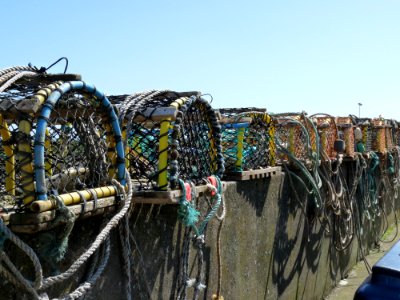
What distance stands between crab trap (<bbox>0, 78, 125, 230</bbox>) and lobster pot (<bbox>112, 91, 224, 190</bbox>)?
0.79ft

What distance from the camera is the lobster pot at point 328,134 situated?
580 cm

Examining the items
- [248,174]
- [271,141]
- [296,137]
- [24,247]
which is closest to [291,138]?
[296,137]

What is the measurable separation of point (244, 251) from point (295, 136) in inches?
59.6

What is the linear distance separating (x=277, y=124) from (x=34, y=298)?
3.51m

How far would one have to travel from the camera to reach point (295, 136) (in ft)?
16.9

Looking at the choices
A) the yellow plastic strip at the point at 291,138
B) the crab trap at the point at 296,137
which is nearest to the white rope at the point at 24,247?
the crab trap at the point at 296,137

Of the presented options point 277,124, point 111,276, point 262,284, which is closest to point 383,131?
point 277,124

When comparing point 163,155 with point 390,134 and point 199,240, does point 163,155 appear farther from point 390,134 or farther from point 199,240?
point 390,134

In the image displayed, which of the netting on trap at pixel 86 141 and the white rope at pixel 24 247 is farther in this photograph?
the netting on trap at pixel 86 141

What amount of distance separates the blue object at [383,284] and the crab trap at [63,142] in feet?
3.86

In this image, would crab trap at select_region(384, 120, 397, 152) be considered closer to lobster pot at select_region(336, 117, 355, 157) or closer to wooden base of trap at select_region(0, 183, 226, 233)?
lobster pot at select_region(336, 117, 355, 157)

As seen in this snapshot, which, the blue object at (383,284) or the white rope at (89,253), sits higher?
the white rope at (89,253)

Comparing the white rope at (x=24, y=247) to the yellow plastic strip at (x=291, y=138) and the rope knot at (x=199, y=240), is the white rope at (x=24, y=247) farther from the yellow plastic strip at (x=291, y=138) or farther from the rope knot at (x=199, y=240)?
the yellow plastic strip at (x=291, y=138)

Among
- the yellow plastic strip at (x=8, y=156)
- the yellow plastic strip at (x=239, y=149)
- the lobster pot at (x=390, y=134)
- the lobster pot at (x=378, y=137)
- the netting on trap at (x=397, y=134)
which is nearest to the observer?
the yellow plastic strip at (x=8, y=156)
